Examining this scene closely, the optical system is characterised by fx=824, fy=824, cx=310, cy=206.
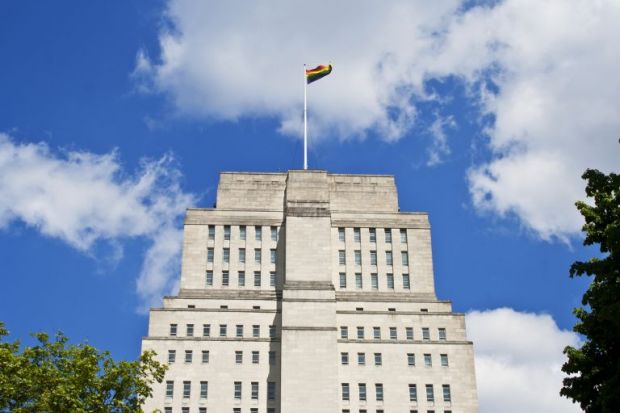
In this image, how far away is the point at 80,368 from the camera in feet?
168

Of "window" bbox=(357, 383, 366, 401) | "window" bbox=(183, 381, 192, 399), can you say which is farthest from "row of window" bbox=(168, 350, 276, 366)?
"window" bbox=(357, 383, 366, 401)

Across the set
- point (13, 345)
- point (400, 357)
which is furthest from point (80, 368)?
point (400, 357)

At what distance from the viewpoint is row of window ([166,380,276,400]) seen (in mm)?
87062

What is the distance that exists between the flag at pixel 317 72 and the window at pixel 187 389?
3919 cm

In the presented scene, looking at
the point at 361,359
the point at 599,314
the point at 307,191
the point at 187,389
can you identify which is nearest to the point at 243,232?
the point at 307,191

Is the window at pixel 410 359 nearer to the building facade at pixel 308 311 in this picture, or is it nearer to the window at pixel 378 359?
the building facade at pixel 308 311

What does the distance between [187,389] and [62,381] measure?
37.8m

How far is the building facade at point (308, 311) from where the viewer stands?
287ft

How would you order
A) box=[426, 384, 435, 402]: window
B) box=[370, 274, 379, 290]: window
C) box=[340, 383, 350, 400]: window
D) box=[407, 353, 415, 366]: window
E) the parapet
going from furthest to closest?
the parapet → box=[370, 274, 379, 290]: window → box=[407, 353, 415, 366]: window → box=[340, 383, 350, 400]: window → box=[426, 384, 435, 402]: window

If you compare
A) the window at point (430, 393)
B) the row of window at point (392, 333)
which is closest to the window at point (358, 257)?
the row of window at point (392, 333)

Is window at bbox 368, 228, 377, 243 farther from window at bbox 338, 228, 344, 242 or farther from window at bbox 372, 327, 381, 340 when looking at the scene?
window at bbox 372, 327, 381, 340

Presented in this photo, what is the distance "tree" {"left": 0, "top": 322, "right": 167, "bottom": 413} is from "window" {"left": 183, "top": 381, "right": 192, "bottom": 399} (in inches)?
1337

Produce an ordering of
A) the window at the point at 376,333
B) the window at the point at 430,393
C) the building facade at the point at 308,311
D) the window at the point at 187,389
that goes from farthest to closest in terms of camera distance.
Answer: the window at the point at 376,333, the window at the point at 430,393, the building facade at the point at 308,311, the window at the point at 187,389

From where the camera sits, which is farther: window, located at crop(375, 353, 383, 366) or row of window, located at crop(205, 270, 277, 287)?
row of window, located at crop(205, 270, 277, 287)
